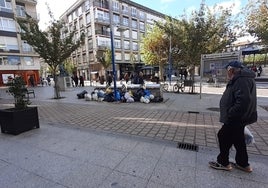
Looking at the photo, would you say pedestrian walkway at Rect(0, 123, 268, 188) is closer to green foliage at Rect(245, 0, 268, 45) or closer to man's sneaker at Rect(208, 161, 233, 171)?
man's sneaker at Rect(208, 161, 233, 171)

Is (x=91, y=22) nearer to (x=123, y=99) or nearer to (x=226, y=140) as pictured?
(x=123, y=99)

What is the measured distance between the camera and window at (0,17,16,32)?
1003 inches

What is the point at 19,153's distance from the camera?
348cm

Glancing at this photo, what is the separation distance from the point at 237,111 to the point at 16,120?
497cm

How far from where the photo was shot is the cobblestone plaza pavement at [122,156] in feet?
8.25

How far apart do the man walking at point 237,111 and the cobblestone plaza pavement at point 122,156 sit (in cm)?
20

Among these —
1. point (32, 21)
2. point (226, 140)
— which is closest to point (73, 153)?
point (226, 140)

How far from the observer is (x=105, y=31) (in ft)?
127

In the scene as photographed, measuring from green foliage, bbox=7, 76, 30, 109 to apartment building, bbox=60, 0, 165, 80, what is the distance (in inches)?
1218

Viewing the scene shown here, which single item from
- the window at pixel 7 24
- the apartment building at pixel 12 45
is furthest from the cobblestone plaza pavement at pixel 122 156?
the window at pixel 7 24

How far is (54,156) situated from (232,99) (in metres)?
3.23

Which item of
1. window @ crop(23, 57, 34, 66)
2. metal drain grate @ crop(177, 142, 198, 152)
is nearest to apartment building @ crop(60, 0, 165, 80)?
window @ crop(23, 57, 34, 66)

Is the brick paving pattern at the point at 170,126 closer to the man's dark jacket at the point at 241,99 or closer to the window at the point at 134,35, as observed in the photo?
the man's dark jacket at the point at 241,99

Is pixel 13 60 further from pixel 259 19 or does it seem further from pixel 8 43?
pixel 259 19
